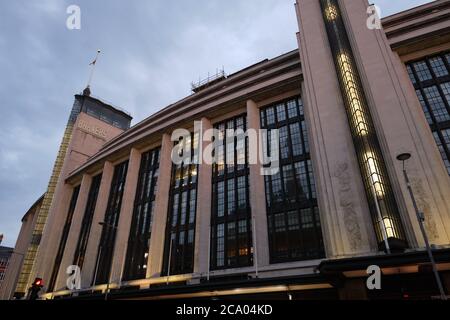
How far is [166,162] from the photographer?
43.1 metres

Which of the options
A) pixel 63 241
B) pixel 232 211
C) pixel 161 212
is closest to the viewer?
pixel 232 211

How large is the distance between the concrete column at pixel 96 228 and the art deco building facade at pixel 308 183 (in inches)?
9.0

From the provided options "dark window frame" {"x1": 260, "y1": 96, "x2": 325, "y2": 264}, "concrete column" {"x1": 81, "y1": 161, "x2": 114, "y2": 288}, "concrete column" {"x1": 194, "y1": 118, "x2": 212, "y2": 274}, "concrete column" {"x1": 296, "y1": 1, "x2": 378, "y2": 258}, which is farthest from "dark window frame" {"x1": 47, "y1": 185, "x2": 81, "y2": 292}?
"concrete column" {"x1": 296, "y1": 1, "x2": 378, "y2": 258}

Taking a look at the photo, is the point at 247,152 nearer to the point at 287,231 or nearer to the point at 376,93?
the point at 287,231

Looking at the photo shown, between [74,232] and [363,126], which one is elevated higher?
[363,126]

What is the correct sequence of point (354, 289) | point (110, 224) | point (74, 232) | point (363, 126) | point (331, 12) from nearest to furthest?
1. point (354, 289)
2. point (363, 126)
3. point (331, 12)
4. point (110, 224)
5. point (74, 232)

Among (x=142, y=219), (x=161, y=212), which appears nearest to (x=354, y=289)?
(x=161, y=212)

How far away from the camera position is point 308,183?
29344mm

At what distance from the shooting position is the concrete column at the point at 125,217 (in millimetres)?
38938

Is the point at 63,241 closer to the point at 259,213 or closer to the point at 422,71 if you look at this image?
the point at 259,213

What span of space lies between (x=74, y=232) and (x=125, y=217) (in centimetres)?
1547

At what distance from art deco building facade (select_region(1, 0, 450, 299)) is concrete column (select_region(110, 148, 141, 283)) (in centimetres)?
19

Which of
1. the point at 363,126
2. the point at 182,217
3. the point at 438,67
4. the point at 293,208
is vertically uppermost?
the point at 438,67

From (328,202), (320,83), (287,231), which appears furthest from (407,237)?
(320,83)
